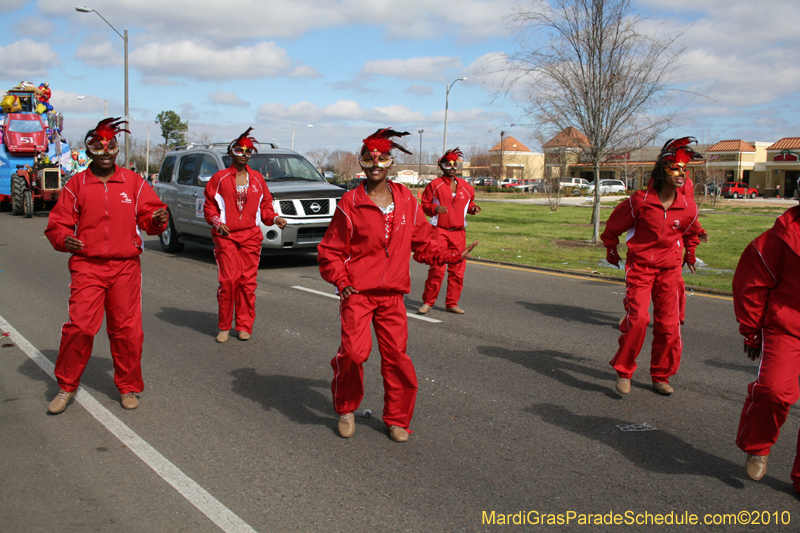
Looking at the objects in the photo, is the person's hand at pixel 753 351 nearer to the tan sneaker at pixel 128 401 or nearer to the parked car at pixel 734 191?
the tan sneaker at pixel 128 401

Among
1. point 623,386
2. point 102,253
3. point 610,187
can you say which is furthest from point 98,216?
point 610,187

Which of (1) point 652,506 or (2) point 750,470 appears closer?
(1) point 652,506

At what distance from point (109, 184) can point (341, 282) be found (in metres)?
1.99

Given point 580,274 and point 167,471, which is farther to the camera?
point 580,274

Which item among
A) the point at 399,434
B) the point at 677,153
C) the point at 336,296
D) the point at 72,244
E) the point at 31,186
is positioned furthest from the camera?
the point at 31,186

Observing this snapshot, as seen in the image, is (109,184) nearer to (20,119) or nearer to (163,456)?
(163,456)

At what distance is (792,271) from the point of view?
11.9 ft

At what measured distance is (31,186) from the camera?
2253cm

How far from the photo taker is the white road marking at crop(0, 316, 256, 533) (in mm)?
3416

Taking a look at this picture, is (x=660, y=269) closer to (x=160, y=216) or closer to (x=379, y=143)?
(x=379, y=143)

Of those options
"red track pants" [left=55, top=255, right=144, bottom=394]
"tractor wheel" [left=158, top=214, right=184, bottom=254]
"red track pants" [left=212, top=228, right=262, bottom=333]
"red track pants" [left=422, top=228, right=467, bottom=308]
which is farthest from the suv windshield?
"red track pants" [left=55, top=255, right=144, bottom=394]

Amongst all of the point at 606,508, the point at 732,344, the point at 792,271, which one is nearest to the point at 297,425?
the point at 606,508

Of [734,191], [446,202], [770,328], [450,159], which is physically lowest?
[770,328]

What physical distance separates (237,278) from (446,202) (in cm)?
266
